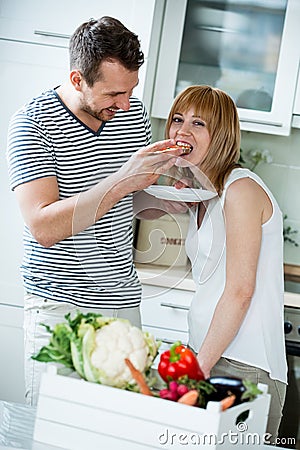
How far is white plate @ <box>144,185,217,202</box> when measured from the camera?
5.36 ft

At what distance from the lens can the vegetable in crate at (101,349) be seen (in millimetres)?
1221

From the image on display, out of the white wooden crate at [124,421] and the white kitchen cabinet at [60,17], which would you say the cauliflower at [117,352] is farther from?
the white kitchen cabinet at [60,17]

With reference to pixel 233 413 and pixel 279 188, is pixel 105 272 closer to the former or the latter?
pixel 233 413

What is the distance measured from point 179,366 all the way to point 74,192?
772 millimetres

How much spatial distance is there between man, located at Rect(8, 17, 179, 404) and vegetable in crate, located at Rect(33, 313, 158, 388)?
0.46 m

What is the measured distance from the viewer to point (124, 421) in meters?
1.19

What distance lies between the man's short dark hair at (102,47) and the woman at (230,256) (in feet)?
0.53

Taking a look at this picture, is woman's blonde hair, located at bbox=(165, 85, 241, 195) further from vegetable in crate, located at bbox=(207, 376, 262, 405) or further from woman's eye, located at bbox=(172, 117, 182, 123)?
vegetable in crate, located at bbox=(207, 376, 262, 405)

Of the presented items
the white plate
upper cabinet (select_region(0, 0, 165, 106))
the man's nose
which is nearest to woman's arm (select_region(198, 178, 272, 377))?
the white plate

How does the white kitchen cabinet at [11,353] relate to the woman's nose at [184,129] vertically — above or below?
below

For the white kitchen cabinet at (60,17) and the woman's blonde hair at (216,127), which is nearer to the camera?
the woman's blonde hair at (216,127)

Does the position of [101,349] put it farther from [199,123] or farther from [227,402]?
[199,123]

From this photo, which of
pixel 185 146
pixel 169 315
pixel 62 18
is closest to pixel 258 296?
pixel 185 146

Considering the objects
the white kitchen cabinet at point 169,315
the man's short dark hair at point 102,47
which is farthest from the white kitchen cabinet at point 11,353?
the man's short dark hair at point 102,47
